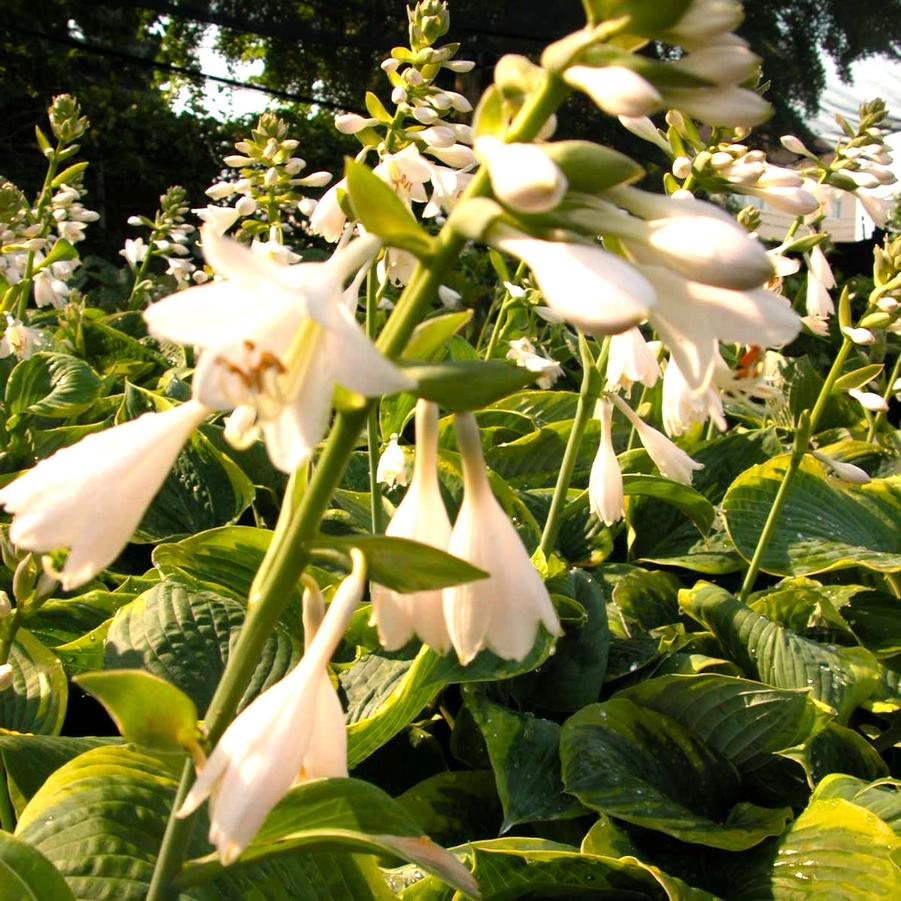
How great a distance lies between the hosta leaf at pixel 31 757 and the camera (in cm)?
142

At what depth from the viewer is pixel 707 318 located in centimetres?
82

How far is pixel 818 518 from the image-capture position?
9.77 ft

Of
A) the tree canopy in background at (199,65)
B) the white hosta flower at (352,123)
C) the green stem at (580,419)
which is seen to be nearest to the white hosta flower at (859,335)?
the green stem at (580,419)

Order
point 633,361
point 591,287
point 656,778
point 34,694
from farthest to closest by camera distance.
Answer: point 633,361 < point 656,778 < point 34,694 < point 591,287

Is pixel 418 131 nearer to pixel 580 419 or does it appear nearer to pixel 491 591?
pixel 580 419

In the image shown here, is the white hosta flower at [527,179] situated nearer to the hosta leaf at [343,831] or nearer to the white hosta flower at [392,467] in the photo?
the hosta leaf at [343,831]

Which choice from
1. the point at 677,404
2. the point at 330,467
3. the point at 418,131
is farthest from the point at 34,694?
the point at 418,131

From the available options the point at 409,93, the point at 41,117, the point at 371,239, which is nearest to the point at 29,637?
the point at 371,239

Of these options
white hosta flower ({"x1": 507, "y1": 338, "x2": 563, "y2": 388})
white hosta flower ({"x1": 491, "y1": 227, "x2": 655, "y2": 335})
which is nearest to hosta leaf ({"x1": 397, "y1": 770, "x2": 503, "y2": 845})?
white hosta flower ({"x1": 491, "y1": 227, "x2": 655, "y2": 335})

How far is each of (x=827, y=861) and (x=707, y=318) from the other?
113cm

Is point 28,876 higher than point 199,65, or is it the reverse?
point 28,876

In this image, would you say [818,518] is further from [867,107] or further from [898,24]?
[898,24]

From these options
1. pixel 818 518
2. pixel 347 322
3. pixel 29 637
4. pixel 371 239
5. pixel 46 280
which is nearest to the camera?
pixel 347 322

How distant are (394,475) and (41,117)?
10736 millimetres
